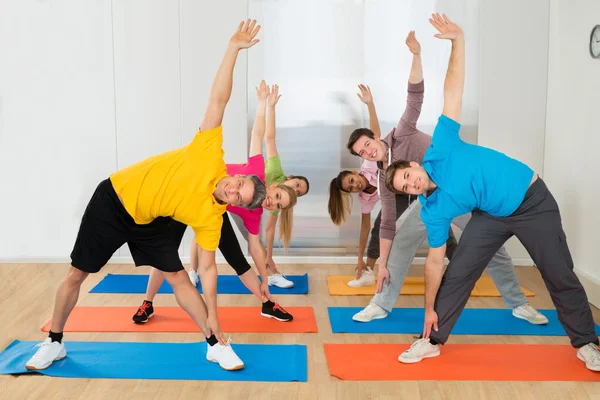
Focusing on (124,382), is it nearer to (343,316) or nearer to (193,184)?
(193,184)

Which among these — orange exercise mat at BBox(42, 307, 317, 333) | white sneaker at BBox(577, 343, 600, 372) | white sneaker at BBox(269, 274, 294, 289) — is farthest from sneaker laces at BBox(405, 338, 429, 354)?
white sneaker at BBox(269, 274, 294, 289)

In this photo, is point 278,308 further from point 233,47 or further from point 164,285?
point 233,47

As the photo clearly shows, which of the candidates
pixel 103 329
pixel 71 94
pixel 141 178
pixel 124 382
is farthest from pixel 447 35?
pixel 71 94

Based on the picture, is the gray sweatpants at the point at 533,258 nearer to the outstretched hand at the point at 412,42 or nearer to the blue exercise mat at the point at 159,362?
the blue exercise mat at the point at 159,362

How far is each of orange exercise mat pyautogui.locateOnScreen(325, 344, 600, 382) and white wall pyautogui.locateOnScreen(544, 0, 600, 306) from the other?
106 cm

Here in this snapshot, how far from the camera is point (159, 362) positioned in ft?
10.2

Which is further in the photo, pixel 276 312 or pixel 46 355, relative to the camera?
pixel 276 312

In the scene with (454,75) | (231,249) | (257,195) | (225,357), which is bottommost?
(225,357)

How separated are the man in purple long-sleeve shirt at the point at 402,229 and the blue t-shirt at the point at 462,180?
0.64m

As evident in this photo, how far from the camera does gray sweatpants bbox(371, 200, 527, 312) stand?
3.62m

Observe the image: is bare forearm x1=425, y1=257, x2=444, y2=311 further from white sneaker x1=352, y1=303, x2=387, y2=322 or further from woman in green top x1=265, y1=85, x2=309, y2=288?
woman in green top x1=265, y1=85, x2=309, y2=288

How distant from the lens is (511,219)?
3020mm

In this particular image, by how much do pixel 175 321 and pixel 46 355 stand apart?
853 mm

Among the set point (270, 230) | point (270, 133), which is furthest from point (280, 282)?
point (270, 133)
